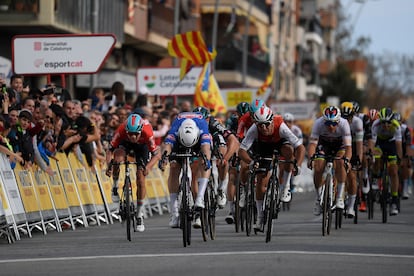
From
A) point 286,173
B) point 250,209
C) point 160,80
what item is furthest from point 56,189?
point 160,80

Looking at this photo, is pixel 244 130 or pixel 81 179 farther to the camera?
pixel 81 179

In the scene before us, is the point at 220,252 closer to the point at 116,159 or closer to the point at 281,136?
the point at 281,136

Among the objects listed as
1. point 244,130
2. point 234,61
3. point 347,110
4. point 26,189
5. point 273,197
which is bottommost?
point 26,189

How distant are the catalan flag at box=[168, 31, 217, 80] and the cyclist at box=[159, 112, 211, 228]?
16174 millimetres

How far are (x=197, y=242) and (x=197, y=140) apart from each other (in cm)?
129

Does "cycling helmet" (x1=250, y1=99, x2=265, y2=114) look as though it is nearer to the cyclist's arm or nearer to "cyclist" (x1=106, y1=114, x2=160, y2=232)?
the cyclist's arm

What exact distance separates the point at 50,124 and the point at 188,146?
5.40 metres

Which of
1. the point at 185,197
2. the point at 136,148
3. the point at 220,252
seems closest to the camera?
the point at 220,252

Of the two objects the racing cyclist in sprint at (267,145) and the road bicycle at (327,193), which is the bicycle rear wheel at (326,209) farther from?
the racing cyclist in sprint at (267,145)

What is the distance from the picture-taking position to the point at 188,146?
17.5 metres

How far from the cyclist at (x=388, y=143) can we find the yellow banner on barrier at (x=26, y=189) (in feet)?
22.4

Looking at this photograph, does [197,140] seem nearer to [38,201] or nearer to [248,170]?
[248,170]

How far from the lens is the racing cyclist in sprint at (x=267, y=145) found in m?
17.8

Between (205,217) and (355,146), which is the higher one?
(355,146)
